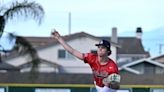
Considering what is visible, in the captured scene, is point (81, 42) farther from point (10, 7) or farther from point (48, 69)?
point (10, 7)

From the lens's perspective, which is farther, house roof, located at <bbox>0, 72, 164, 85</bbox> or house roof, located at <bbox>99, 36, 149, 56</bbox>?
house roof, located at <bbox>99, 36, 149, 56</bbox>

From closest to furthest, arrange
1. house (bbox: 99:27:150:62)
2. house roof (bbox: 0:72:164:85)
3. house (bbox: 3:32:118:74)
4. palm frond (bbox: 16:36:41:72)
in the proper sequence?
palm frond (bbox: 16:36:41:72), house roof (bbox: 0:72:164:85), house (bbox: 3:32:118:74), house (bbox: 99:27:150:62)

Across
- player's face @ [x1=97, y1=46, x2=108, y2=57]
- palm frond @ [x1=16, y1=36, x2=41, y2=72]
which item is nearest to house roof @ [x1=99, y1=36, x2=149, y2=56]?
palm frond @ [x1=16, y1=36, x2=41, y2=72]

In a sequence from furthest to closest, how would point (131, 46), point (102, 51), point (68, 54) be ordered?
1. point (131, 46)
2. point (68, 54)
3. point (102, 51)

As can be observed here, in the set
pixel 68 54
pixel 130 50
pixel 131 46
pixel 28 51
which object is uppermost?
pixel 28 51

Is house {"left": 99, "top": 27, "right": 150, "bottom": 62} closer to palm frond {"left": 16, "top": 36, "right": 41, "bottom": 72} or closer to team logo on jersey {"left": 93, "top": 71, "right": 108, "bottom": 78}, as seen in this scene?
palm frond {"left": 16, "top": 36, "right": 41, "bottom": 72}

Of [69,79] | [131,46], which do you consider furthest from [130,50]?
[69,79]

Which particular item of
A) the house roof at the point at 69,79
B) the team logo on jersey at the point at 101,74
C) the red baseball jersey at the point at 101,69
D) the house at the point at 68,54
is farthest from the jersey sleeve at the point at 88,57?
the house at the point at 68,54

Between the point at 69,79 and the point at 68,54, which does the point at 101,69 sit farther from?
the point at 68,54

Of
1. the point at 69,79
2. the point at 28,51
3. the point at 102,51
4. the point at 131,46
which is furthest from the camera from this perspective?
the point at 131,46

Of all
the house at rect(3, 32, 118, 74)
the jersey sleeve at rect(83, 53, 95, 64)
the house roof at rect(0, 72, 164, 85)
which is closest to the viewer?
the jersey sleeve at rect(83, 53, 95, 64)

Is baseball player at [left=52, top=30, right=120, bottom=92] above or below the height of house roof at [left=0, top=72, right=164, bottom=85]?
above

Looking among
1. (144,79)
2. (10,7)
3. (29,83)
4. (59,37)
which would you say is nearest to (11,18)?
(10,7)

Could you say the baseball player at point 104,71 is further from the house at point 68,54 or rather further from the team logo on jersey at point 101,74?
the house at point 68,54
